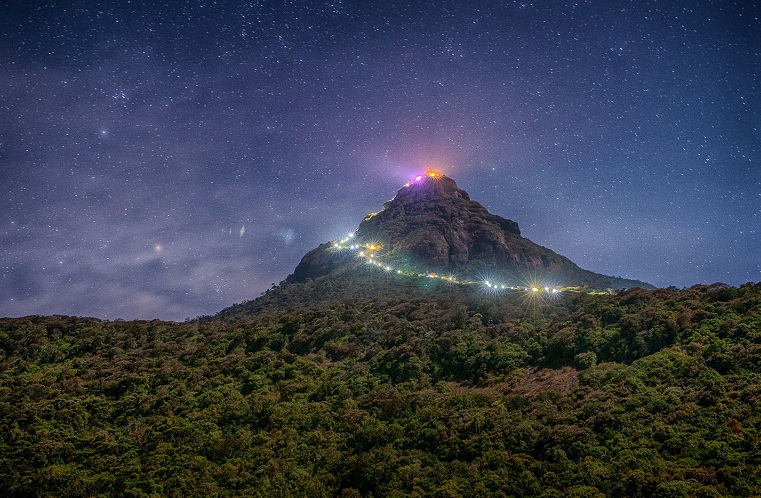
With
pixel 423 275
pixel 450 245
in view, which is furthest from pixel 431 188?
pixel 423 275

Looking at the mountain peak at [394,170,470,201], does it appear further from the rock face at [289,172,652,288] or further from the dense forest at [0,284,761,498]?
the dense forest at [0,284,761,498]

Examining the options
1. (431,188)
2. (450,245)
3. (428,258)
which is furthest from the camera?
(431,188)

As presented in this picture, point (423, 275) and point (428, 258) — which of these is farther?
point (428, 258)

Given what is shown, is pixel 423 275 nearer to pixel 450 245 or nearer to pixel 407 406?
pixel 450 245

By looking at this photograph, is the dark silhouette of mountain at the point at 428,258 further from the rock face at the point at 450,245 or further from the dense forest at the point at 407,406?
the dense forest at the point at 407,406

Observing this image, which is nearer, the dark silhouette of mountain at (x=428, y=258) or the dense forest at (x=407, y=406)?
the dense forest at (x=407, y=406)

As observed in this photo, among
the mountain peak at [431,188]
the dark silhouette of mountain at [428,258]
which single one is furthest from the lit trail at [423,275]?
the mountain peak at [431,188]
